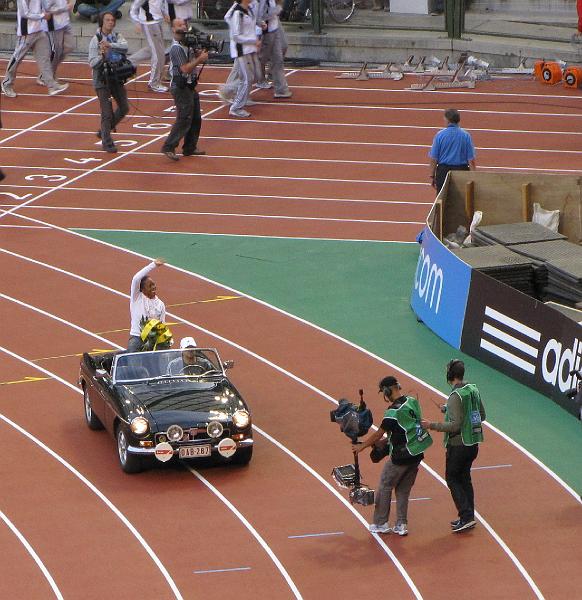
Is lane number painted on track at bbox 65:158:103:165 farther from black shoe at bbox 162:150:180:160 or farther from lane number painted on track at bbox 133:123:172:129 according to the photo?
lane number painted on track at bbox 133:123:172:129

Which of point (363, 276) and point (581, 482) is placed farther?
point (363, 276)

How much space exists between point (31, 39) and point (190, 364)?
52.3 ft

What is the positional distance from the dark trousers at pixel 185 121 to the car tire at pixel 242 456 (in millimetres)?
11326

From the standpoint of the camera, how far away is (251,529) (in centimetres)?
1298

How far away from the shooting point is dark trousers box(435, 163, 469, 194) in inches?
814

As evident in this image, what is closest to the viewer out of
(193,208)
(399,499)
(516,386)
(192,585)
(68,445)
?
(192,585)

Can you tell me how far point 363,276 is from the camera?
66.2 feet

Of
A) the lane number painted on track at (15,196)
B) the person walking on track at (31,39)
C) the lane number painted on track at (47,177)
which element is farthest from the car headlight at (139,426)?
the person walking on track at (31,39)

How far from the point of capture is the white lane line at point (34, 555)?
11.9 metres

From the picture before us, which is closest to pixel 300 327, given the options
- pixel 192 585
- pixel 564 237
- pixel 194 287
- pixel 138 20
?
pixel 194 287

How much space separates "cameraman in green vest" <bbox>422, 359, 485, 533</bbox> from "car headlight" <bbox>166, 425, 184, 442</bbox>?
8.57 feet

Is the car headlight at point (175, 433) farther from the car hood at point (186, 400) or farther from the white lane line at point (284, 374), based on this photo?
the white lane line at point (284, 374)

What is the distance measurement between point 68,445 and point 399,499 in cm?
386

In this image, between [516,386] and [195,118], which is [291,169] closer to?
[195,118]
